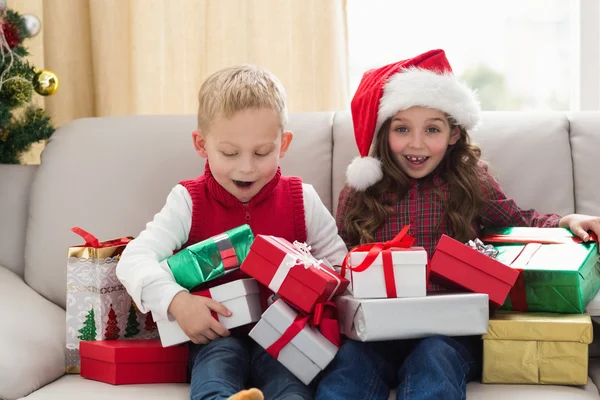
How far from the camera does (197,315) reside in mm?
1526

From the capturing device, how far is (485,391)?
1.49 m

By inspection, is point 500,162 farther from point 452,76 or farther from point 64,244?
point 64,244

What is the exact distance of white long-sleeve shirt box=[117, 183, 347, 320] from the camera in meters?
1.56

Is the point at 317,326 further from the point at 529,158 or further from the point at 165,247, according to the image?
the point at 529,158

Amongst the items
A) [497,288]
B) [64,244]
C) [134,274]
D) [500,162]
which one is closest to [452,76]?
[500,162]

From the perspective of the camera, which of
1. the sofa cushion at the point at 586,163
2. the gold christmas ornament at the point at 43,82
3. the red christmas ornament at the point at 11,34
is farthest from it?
the gold christmas ornament at the point at 43,82

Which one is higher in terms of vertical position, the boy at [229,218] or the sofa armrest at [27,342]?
the boy at [229,218]

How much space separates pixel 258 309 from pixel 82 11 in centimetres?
159

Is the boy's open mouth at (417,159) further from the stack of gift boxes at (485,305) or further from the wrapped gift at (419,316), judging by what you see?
the wrapped gift at (419,316)

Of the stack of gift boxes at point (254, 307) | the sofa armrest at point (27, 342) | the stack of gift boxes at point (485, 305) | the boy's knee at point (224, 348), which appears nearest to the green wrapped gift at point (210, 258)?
the stack of gift boxes at point (254, 307)

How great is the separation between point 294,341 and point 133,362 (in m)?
0.38

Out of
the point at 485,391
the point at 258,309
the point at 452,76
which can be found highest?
the point at 452,76

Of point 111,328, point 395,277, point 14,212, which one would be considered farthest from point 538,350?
point 14,212

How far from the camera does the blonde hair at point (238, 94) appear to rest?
1643mm
